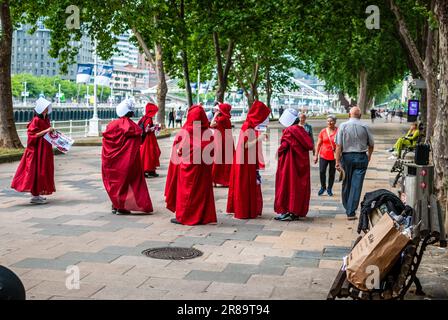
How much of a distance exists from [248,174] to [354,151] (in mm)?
Result: 1694

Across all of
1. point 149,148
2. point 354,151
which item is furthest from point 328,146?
point 149,148

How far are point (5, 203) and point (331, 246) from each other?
616cm

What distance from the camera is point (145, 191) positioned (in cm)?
1116

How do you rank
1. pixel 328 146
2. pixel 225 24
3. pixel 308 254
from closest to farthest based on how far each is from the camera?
pixel 308 254, pixel 328 146, pixel 225 24

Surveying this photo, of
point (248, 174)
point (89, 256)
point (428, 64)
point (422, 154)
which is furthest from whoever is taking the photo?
point (428, 64)

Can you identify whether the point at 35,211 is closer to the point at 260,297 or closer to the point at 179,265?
the point at 179,265

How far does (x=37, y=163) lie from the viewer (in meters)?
11.8

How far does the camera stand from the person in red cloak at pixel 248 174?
426 inches

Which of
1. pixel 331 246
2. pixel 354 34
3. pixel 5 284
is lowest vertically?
pixel 331 246

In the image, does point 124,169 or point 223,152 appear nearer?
point 124,169

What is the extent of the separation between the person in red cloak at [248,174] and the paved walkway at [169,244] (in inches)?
10.3

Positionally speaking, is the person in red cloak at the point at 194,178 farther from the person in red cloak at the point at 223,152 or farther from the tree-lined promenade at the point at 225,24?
the tree-lined promenade at the point at 225,24

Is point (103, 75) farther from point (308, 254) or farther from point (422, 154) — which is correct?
point (422, 154)

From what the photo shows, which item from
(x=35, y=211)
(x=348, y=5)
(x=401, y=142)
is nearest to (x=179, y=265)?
(x=35, y=211)
